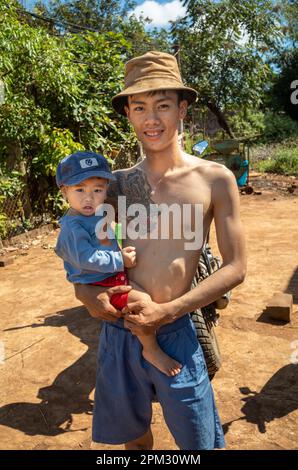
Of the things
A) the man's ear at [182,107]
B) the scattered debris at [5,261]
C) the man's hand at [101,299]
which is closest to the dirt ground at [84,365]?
the scattered debris at [5,261]

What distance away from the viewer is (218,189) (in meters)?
1.85

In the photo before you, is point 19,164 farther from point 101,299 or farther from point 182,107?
point 101,299

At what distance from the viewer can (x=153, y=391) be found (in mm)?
Result: 1978

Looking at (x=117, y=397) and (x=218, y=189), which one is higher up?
(x=218, y=189)

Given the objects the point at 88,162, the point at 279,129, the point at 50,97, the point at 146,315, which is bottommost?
the point at 146,315

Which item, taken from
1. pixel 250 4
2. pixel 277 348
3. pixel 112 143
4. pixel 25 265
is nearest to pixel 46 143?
pixel 112 143

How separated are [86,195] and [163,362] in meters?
0.76

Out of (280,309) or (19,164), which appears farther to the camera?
(19,164)

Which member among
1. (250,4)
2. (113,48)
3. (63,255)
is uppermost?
(250,4)

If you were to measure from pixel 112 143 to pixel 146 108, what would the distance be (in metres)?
8.29

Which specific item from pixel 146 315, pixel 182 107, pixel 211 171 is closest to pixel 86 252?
pixel 146 315

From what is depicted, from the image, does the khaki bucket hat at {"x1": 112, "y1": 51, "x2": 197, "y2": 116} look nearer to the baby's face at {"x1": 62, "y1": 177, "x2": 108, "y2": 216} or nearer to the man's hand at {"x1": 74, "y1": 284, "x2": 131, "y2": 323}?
the baby's face at {"x1": 62, "y1": 177, "x2": 108, "y2": 216}

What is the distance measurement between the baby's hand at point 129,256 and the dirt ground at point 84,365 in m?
1.51

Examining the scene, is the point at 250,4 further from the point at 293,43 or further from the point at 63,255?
the point at 63,255
